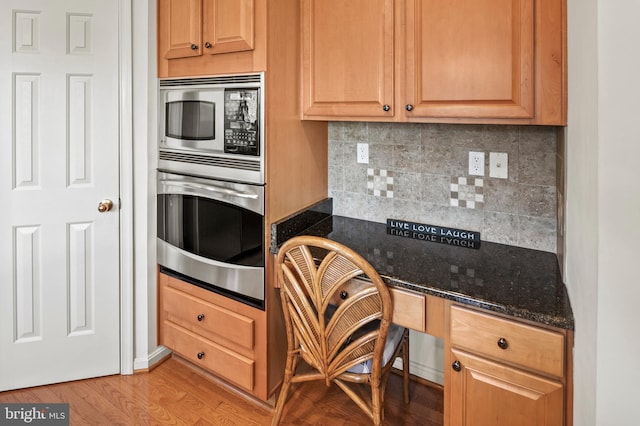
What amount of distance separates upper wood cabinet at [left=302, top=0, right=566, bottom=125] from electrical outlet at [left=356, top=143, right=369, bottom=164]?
1.11ft

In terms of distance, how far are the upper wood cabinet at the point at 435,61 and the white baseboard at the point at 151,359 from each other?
1555mm

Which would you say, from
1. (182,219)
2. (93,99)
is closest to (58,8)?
(93,99)

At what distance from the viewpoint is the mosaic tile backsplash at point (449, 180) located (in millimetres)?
1763

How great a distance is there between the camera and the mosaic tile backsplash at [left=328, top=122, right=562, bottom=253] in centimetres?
176

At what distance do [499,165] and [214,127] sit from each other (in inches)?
50.4

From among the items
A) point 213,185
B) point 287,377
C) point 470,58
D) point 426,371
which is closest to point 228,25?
point 213,185

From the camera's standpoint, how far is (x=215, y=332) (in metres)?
2.10

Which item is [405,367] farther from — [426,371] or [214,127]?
[214,127]

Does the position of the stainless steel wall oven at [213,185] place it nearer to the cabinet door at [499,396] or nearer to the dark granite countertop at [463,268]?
the dark granite countertop at [463,268]

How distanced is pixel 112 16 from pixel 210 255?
129 centimetres

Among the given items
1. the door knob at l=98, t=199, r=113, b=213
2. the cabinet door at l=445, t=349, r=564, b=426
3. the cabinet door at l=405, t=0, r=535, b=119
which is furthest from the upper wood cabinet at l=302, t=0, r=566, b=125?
the door knob at l=98, t=199, r=113, b=213

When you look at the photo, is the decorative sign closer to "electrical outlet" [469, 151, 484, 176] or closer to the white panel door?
"electrical outlet" [469, 151, 484, 176]

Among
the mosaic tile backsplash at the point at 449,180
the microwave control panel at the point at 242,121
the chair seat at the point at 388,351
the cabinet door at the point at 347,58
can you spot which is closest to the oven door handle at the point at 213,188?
the microwave control panel at the point at 242,121

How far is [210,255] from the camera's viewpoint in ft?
6.84
